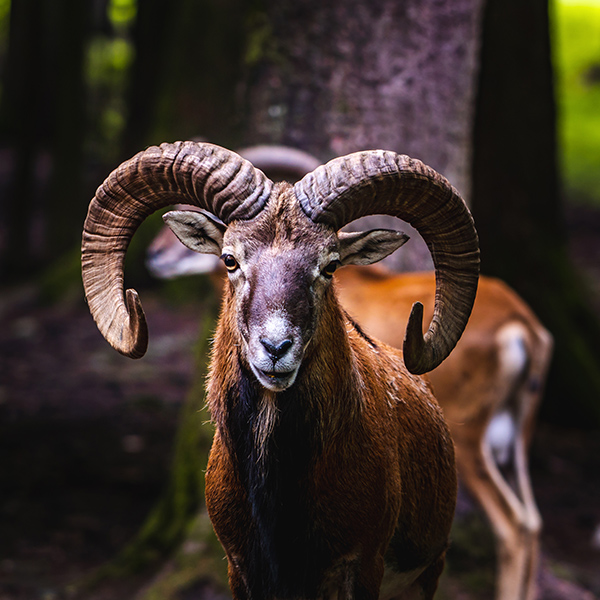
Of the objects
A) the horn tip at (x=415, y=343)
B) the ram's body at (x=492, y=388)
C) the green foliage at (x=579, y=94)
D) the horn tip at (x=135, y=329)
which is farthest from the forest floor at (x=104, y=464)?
the green foliage at (x=579, y=94)

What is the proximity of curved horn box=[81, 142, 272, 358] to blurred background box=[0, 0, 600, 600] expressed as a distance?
317cm

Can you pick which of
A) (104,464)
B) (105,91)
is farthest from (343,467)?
(105,91)

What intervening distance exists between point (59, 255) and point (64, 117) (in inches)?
111

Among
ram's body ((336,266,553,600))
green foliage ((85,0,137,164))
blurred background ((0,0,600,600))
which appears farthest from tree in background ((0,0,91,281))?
ram's body ((336,266,553,600))

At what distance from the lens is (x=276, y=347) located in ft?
10.4

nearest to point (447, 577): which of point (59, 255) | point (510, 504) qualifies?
point (510, 504)

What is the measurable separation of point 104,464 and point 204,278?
231 inches

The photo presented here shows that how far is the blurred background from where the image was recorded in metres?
7.01

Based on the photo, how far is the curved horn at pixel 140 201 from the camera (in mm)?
3508

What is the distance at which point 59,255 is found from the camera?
1709 cm

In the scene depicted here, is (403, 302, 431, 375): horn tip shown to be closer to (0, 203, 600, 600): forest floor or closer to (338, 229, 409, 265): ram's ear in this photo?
(338, 229, 409, 265): ram's ear

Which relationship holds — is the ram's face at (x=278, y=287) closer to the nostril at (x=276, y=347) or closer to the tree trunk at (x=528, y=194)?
the nostril at (x=276, y=347)

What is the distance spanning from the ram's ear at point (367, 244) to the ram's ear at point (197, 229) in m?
0.56

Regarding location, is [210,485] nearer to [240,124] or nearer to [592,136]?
[240,124]
